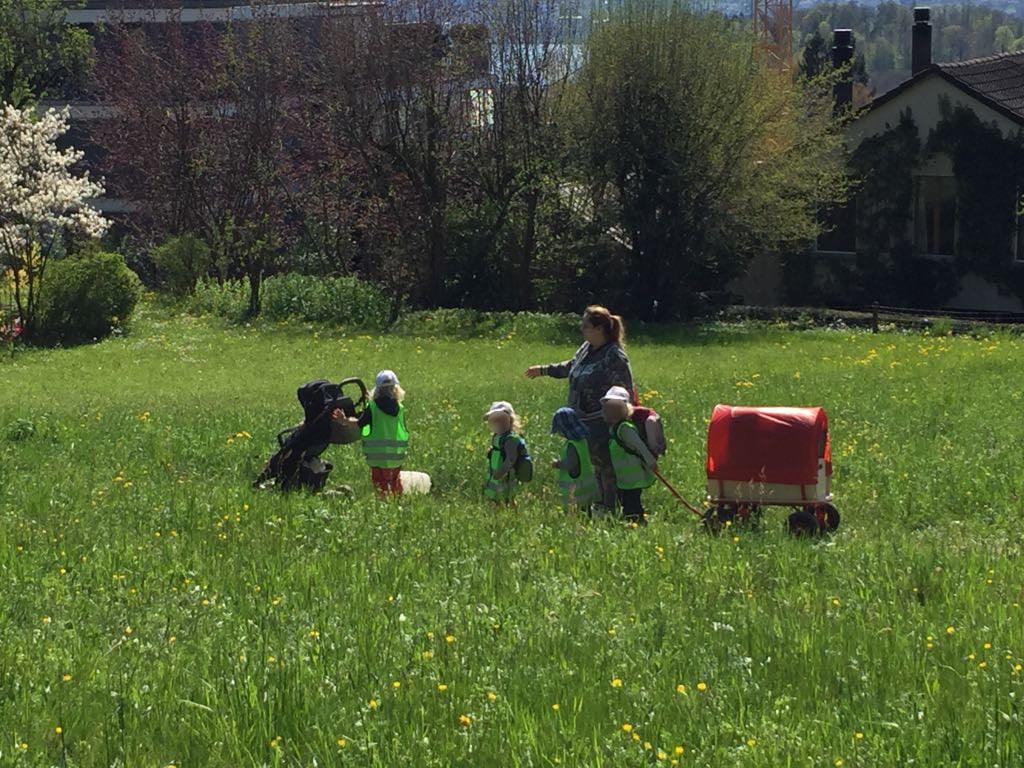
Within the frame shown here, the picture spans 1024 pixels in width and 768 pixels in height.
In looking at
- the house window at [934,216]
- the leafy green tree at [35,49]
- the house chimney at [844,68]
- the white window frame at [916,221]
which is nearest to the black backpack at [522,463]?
the white window frame at [916,221]

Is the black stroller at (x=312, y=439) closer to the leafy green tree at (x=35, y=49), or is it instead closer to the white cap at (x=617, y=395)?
the white cap at (x=617, y=395)

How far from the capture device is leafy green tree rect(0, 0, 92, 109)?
2283 inches

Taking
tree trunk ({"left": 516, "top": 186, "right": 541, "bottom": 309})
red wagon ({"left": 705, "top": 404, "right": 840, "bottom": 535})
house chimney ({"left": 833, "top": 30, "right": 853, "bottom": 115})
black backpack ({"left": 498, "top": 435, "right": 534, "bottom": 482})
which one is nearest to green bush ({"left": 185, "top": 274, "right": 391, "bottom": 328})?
tree trunk ({"left": 516, "top": 186, "right": 541, "bottom": 309})

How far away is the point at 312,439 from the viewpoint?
11.5m

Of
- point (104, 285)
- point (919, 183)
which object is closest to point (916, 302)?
point (919, 183)

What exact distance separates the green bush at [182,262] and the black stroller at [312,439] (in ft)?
89.2

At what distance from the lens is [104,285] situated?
31.7 m

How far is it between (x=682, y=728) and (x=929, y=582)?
309 cm

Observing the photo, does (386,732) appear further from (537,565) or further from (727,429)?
(727,429)

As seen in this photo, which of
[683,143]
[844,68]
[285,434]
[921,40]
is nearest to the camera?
[285,434]

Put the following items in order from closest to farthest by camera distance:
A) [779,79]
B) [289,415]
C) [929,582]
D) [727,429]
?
[929,582], [727,429], [289,415], [779,79]

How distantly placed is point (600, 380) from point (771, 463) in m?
1.47

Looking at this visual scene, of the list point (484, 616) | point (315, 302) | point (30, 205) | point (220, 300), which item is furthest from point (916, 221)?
point (484, 616)

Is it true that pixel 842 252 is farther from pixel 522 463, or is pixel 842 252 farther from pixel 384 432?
pixel 522 463
